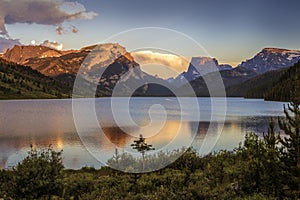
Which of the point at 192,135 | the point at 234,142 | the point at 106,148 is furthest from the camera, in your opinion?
the point at 192,135

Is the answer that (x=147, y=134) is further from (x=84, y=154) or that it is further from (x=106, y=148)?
(x=84, y=154)

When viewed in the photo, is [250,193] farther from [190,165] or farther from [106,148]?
[106,148]

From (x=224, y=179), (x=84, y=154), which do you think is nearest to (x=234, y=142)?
(x=84, y=154)

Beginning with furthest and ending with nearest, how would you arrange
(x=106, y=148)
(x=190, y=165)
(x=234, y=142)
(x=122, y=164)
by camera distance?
(x=234, y=142)
(x=106, y=148)
(x=122, y=164)
(x=190, y=165)

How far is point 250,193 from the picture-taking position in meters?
18.2

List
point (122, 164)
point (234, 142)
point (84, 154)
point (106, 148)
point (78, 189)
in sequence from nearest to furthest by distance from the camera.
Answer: point (78, 189) → point (122, 164) → point (84, 154) → point (106, 148) → point (234, 142)

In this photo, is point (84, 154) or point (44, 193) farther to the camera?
point (84, 154)

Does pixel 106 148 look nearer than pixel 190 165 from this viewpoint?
No

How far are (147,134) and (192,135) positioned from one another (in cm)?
993

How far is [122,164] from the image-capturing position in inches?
1174

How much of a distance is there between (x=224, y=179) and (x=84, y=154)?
30.8 metres

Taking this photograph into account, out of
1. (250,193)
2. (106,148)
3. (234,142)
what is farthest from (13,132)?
(250,193)

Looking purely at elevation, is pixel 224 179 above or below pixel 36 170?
below

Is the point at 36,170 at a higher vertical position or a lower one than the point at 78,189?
higher
